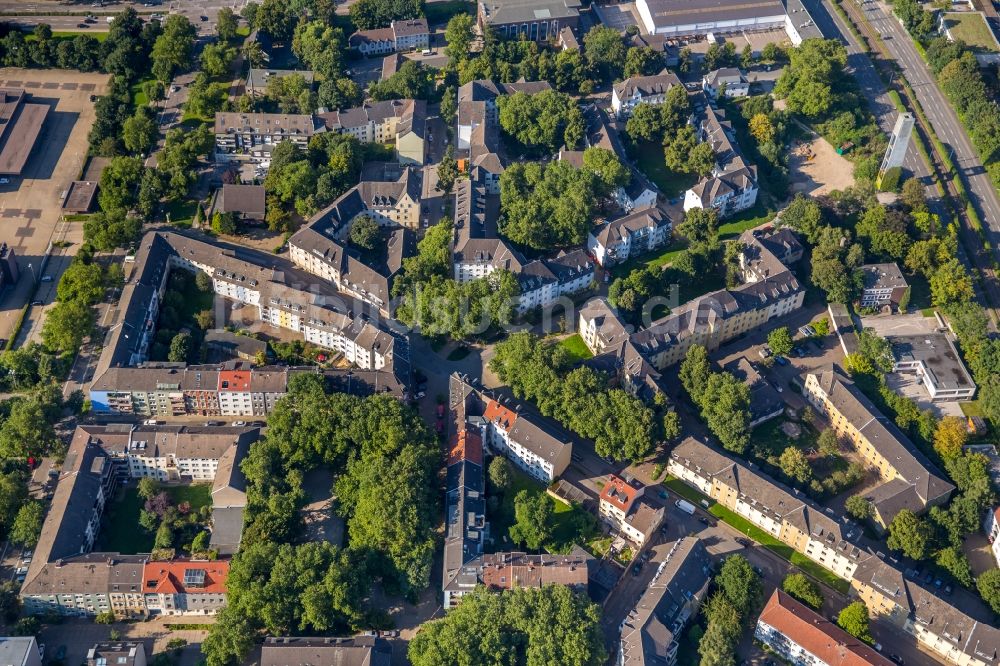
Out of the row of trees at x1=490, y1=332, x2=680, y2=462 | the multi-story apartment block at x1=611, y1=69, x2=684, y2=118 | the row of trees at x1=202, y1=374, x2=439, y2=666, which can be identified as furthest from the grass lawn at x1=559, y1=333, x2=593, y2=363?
the multi-story apartment block at x1=611, y1=69, x2=684, y2=118

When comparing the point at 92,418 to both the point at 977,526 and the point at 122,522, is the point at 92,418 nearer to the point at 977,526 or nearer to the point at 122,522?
the point at 122,522

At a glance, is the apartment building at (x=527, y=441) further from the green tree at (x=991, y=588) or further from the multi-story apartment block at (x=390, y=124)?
the multi-story apartment block at (x=390, y=124)

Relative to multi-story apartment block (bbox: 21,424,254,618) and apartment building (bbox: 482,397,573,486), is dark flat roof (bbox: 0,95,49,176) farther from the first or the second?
apartment building (bbox: 482,397,573,486)

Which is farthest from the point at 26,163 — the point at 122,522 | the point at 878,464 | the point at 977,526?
the point at 977,526

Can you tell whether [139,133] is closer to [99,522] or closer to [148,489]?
[148,489]

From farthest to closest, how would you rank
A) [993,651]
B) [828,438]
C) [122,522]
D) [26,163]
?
1. [26,163]
2. [828,438]
3. [122,522]
4. [993,651]

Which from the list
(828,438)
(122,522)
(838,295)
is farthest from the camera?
(838,295)

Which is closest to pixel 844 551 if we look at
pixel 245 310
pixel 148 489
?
pixel 148 489

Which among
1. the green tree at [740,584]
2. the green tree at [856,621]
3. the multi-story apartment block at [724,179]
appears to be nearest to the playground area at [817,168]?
the multi-story apartment block at [724,179]
